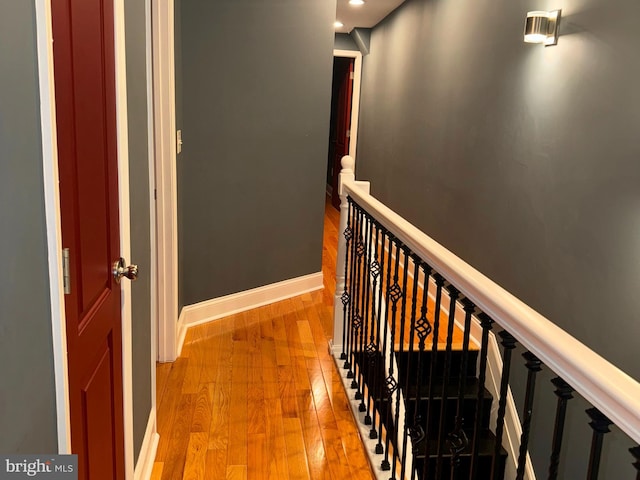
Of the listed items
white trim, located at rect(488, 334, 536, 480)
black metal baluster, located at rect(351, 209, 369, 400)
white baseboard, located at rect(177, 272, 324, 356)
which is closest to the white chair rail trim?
black metal baluster, located at rect(351, 209, 369, 400)

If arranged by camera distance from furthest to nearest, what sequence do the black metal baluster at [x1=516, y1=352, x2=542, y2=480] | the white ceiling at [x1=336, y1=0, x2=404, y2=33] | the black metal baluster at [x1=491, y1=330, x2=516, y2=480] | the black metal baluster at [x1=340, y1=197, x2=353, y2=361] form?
the white ceiling at [x1=336, y1=0, x2=404, y2=33] < the black metal baluster at [x1=340, y1=197, x2=353, y2=361] < the black metal baluster at [x1=491, y1=330, x2=516, y2=480] < the black metal baluster at [x1=516, y1=352, x2=542, y2=480]

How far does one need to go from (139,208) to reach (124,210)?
0.33 meters

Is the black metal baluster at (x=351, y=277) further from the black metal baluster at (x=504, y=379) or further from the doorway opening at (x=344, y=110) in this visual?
the doorway opening at (x=344, y=110)

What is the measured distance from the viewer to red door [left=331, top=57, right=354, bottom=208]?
24.7 ft

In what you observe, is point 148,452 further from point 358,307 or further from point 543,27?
point 543,27

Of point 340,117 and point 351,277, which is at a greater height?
point 340,117

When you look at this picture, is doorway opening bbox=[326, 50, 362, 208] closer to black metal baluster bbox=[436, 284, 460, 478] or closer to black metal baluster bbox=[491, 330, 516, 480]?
black metal baluster bbox=[436, 284, 460, 478]

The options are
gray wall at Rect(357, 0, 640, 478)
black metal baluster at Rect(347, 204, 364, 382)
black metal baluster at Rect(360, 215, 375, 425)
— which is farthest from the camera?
black metal baluster at Rect(347, 204, 364, 382)

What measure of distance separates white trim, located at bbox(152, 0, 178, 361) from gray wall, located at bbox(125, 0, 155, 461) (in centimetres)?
76

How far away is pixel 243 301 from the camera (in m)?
4.08

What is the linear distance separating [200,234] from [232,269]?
368 mm

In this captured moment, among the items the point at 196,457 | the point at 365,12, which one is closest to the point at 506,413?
the point at 196,457

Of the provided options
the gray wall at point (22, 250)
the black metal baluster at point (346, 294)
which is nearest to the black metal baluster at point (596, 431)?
the gray wall at point (22, 250)

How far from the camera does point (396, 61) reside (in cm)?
556
